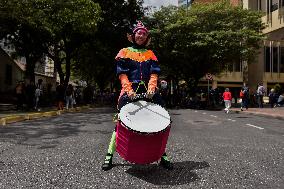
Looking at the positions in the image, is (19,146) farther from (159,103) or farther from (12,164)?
(159,103)

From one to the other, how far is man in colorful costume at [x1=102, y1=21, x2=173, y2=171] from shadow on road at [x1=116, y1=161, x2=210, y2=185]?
16 centimetres

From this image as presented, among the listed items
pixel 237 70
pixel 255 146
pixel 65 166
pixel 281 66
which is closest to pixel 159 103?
pixel 65 166

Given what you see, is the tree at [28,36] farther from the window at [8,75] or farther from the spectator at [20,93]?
the window at [8,75]

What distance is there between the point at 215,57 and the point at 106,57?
10.4 m

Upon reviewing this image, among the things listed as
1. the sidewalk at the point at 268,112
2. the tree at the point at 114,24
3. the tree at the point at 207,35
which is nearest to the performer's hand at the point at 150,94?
the sidewalk at the point at 268,112

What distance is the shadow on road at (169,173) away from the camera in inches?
197

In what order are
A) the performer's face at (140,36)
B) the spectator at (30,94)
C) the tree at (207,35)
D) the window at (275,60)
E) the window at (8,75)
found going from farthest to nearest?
the window at (275,60) < the window at (8,75) < the tree at (207,35) < the spectator at (30,94) < the performer's face at (140,36)

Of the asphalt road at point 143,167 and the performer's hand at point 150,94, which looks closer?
the asphalt road at point 143,167

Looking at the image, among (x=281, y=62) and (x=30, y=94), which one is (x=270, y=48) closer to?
(x=281, y=62)

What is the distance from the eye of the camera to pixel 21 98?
23.4 metres

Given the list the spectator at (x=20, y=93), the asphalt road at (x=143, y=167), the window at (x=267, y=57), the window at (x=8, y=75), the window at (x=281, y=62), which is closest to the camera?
the asphalt road at (x=143, y=167)

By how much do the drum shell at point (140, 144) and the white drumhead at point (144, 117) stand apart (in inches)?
2.4

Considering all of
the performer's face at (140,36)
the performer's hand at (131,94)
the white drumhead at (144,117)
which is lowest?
the white drumhead at (144,117)

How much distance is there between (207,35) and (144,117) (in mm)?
31638
